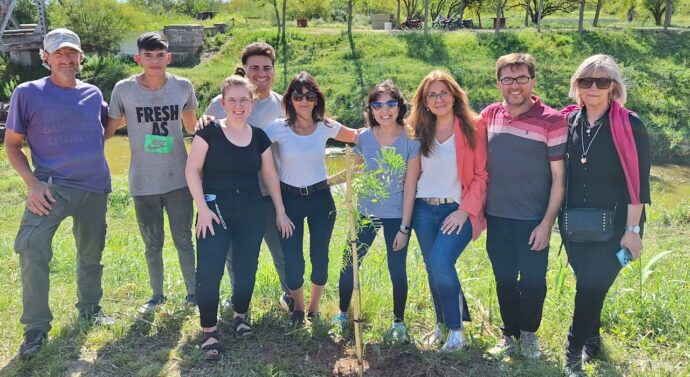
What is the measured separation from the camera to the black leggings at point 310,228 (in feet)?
12.0

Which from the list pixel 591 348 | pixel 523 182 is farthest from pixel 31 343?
pixel 591 348

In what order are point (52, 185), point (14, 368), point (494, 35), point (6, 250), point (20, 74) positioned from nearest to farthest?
point (14, 368) < point (52, 185) < point (6, 250) < point (20, 74) < point (494, 35)

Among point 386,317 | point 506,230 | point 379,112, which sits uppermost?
point 379,112

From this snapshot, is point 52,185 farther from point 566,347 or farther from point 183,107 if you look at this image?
point 566,347

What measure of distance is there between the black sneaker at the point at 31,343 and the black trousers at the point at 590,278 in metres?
3.22

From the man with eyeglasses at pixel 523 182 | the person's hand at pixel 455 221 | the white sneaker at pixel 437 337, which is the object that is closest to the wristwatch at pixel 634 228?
the man with eyeglasses at pixel 523 182

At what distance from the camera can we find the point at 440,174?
3412mm

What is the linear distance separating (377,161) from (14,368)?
2.44 meters

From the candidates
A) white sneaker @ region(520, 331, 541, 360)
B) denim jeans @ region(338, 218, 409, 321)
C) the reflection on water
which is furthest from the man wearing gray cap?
the reflection on water

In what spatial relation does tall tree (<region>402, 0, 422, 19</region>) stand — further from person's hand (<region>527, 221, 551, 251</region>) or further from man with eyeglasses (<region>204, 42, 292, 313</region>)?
person's hand (<region>527, 221, 551, 251</region>)

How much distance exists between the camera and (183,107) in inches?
157

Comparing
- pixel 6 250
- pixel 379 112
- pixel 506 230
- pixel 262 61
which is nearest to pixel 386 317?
pixel 506 230

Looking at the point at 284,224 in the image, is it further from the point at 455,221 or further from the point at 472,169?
the point at 472,169

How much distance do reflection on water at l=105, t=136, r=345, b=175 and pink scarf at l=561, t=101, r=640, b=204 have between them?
8.94m
